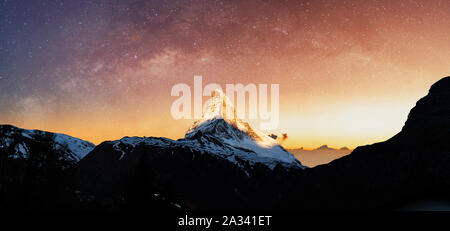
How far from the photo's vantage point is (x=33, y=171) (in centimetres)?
1766

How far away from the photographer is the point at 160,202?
63.5ft

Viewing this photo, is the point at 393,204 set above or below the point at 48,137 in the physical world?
below

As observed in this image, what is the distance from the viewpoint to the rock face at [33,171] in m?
16.7

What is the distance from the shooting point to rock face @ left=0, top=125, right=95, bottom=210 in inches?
656

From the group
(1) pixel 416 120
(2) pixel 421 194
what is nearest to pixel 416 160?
A: (1) pixel 416 120
